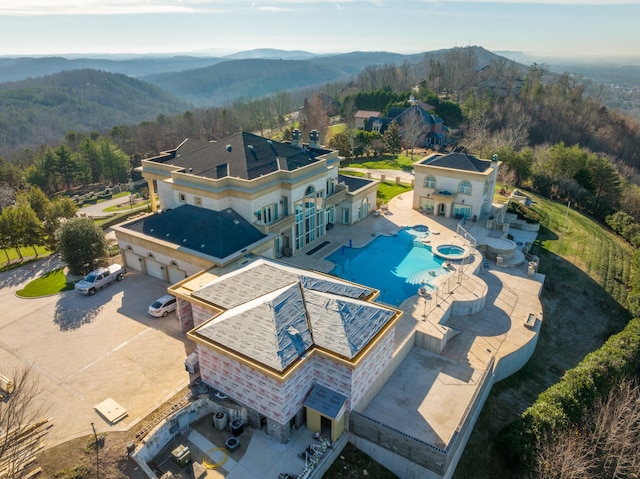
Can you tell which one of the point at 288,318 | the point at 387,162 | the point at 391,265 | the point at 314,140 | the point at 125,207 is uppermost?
the point at 314,140

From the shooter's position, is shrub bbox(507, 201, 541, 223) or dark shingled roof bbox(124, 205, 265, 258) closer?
dark shingled roof bbox(124, 205, 265, 258)

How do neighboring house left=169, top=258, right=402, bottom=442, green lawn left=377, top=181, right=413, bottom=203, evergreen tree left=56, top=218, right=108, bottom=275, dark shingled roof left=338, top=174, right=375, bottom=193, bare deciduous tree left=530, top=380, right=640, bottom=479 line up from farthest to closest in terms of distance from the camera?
green lawn left=377, top=181, right=413, bottom=203 < dark shingled roof left=338, top=174, right=375, bottom=193 < evergreen tree left=56, top=218, right=108, bottom=275 < neighboring house left=169, top=258, right=402, bottom=442 < bare deciduous tree left=530, top=380, right=640, bottom=479

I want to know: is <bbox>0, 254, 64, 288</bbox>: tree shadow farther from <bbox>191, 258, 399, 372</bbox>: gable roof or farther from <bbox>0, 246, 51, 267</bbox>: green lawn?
<bbox>191, 258, 399, 372</bbox>: gable roof

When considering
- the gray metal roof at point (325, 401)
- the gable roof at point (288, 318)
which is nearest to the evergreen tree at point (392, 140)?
the gable roof at point (288, 318)

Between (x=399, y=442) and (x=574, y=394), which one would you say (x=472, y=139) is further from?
(x=399, y=442)

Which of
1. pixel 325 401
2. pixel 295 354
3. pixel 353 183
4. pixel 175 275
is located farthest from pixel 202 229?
pixel 353 183

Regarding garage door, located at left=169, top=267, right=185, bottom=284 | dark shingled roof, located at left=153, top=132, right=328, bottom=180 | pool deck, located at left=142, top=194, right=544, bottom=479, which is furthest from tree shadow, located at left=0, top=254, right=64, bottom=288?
pool deck, located at left=142, top=194, right=544, bottom=479

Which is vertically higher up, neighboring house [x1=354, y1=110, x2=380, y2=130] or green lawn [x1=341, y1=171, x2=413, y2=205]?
neighboring house [x1=354, y1=110, x2=380, y2=130]
